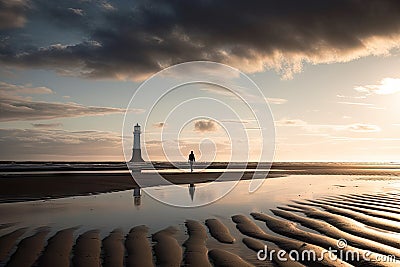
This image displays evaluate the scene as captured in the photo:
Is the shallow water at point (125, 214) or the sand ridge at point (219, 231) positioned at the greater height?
the shallow water at point (125, 214)

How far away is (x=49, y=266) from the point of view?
7254 millimetres

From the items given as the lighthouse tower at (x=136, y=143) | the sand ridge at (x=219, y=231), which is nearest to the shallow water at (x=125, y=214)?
the sand ridge at (x=219, y=231)

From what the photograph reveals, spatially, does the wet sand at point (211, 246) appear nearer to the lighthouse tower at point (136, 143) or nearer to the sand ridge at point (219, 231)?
the sand ridge at point (219, 231)

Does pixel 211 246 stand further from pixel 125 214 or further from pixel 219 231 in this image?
pixel 125 214

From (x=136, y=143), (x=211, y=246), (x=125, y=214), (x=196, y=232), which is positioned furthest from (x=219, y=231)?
(x=136, y=143)

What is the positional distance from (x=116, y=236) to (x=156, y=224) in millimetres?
2131

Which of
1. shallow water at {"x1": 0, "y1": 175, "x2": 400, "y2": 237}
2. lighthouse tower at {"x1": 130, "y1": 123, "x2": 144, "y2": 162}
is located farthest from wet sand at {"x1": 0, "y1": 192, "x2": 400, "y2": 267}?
lighthouse tower at {"x1": 130, "y1": 123, "x2": 144, "y2": 162}

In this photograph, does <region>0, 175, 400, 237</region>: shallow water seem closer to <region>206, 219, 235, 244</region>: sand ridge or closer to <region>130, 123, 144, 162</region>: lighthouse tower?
<region>206, 219, 235, 244</region>: sand ridge

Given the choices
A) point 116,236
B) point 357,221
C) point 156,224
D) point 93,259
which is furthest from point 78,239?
point 357,221
